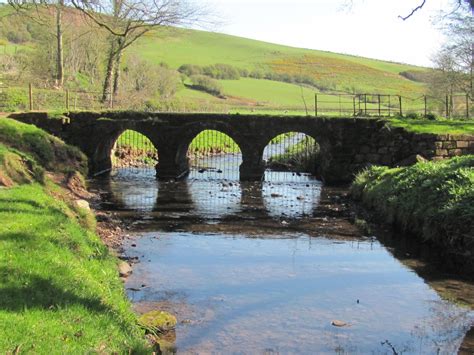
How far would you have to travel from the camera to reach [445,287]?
11.8m

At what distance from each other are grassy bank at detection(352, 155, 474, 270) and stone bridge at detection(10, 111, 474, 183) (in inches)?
394

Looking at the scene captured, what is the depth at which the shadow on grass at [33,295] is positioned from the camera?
21.9 ft

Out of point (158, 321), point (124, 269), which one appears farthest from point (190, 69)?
point (158, 321)

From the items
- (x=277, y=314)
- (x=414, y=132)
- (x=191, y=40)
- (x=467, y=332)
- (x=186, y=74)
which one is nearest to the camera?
(x=467, y=332)

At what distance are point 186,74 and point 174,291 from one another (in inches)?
2570

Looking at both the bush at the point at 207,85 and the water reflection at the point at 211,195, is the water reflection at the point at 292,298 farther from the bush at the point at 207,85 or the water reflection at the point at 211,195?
the bush at the point at 207,85

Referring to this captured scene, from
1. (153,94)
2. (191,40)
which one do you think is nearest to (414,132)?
(153,94)

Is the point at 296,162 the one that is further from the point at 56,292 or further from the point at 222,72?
the point at 222,72

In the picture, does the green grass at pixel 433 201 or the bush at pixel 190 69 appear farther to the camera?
the bush at pixel 190 69

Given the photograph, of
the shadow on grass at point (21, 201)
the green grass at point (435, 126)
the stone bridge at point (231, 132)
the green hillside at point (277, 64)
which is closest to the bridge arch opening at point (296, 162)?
the stone bridge at point (231, 132)

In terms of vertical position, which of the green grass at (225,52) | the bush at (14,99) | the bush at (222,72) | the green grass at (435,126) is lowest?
the green grass at (435,126)

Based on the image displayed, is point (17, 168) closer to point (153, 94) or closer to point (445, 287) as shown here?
point (445, 287)

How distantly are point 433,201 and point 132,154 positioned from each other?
26.5 m

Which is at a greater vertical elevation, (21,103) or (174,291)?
(21,103)
